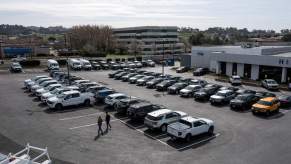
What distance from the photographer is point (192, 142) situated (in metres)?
19.7

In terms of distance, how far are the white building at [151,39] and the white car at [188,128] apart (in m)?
89.0

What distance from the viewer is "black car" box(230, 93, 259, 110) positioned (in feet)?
92.2

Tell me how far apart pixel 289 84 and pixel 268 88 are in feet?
9.16

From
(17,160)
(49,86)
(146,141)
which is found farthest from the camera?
(49,86)

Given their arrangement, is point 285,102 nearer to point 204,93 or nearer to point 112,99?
point 204,93

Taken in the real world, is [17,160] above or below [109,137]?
above

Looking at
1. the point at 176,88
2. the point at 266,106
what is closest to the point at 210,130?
the point at 266,106

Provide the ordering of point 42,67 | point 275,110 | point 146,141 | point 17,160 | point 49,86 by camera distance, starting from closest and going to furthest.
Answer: point 17,160 → point 146,141 → point 275,110 → point 49,86 → point 42,67

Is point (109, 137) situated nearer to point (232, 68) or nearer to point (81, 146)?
point (81, 146)

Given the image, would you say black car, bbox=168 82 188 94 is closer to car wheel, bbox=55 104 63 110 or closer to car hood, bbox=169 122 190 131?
car wheel, bbox=55 104 63 110

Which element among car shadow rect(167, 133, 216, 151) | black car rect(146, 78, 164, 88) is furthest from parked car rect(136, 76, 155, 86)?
car shadow rect(167, 133, 216, 151)

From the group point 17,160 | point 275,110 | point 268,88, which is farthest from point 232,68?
point 17,160

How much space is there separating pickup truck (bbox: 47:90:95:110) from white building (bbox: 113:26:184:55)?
79.9 m

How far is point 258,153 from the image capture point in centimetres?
1773
